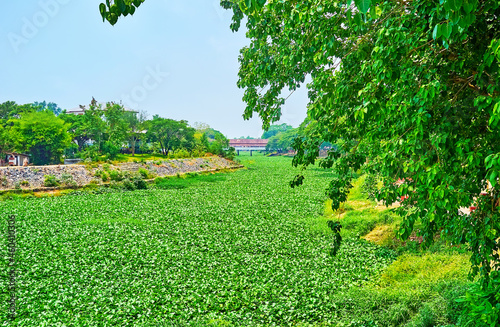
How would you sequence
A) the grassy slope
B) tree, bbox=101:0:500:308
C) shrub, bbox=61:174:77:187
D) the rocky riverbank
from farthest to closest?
shrub, bbox=61:174:77:187
the rocky riverbank
the grassy slope
tree, bbox=101:0:500:308

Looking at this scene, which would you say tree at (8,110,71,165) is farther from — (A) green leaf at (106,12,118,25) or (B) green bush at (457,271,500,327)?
(B) green bush at (457,271,500,327)

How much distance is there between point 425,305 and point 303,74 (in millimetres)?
3957

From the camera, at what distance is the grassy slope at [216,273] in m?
5.51

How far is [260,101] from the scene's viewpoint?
5.41 metres

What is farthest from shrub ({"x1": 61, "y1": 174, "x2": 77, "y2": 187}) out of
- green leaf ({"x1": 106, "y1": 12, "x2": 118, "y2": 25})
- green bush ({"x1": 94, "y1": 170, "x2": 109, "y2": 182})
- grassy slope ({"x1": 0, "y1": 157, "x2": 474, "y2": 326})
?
green leaf ({"x1": 106, "y1": 12, "x2": 118, "y2": 25})

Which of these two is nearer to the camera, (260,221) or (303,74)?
(303,74)

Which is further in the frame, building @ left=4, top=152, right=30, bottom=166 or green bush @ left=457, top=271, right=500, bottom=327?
building @ left=4, top=152, right=30, bottom=166

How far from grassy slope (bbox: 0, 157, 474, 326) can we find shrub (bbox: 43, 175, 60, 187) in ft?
22.3

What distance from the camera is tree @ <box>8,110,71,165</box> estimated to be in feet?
91.1

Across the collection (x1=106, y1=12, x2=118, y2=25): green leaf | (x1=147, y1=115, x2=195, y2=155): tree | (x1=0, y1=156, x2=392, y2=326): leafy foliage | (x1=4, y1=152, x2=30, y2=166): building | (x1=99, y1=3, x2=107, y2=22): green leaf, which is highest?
(x1=147, y1=115, x2=195, y2=155): tree

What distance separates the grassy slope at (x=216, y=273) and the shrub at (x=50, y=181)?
6.79 metres

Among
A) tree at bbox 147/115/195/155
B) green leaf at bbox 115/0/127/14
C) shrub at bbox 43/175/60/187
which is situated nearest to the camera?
green leaf at bbox 115/0/127/14

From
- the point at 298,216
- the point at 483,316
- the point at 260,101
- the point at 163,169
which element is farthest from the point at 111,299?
the point at 163,169

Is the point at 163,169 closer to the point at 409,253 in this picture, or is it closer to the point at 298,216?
the point at 298,216
